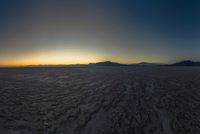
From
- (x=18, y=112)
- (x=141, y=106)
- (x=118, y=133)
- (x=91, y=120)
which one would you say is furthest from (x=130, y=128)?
(x=18, y=112)

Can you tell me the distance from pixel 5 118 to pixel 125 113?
36.4ft

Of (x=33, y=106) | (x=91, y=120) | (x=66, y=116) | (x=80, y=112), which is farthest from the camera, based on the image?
(x=33, y=106)

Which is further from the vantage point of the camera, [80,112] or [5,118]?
[80,112]

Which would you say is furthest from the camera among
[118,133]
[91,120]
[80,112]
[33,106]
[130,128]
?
[33,106]

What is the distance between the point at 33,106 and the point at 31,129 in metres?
5.49

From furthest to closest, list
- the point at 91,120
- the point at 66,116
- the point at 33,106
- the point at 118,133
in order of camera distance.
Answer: the point at 33,106 < the point at 66,116 < the point at 91,120 < the point at 118,133

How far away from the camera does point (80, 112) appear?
1236cm

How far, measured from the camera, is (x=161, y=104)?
14547mm

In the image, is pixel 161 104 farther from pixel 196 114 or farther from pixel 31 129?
pixel 31 129

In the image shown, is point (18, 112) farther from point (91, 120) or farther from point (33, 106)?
point (91, 120)

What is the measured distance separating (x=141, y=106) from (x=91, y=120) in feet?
21.2

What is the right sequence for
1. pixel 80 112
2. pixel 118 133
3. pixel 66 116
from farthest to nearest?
pixel 80 112, pixel 66 116, pixel 118 133

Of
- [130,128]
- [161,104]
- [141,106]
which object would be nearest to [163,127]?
[130,128]

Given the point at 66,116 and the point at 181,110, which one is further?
the point at 181,110
